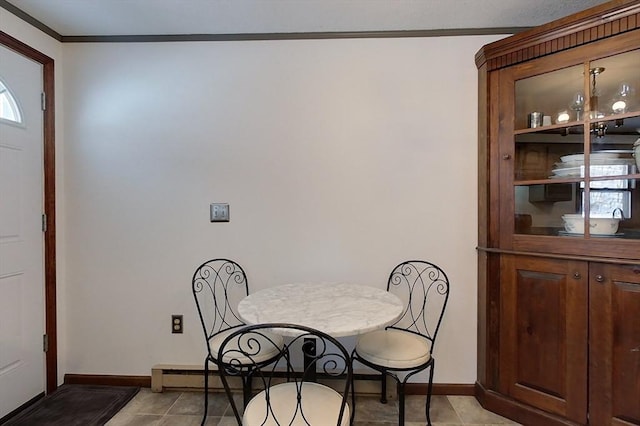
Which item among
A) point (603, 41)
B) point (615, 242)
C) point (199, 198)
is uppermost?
point (603, 41)

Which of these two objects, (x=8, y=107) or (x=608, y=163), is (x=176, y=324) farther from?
(x=608, y=163)

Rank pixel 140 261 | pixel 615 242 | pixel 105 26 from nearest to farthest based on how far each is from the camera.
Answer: pixel 615 242 → pixel 105 26 → pixel 140 261

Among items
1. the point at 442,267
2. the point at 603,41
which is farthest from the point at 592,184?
the point at 442,267

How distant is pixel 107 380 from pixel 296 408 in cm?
179

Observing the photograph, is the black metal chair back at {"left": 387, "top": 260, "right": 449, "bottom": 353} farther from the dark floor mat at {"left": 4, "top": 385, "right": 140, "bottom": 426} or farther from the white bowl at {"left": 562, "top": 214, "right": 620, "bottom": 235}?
the dark floor mat at {"left": 4, "top": 385, "right": 140, "bottom": 426}

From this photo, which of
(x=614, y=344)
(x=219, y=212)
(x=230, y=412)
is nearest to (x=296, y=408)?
(x=230, y=412)

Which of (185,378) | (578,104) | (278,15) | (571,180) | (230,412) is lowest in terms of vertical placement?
(230,412)

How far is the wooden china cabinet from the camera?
159 centimetres

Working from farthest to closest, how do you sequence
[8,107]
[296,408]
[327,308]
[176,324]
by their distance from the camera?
[176,324] → [8,107] → [327,308] → [296,408]

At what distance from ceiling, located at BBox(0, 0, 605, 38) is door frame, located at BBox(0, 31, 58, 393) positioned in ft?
1.22

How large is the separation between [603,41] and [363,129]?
4.23ft

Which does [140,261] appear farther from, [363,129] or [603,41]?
[603,41]

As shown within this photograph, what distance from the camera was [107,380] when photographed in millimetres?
2225

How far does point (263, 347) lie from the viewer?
1721 mm
